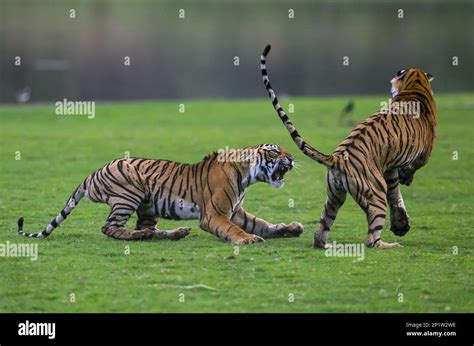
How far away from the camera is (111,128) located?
21.5 m

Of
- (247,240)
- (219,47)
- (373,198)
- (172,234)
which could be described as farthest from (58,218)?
(219,47)

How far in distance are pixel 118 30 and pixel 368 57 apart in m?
8.82

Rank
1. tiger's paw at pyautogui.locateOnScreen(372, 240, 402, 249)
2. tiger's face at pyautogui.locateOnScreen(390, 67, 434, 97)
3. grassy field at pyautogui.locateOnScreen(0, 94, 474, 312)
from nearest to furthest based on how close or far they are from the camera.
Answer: grassy field at pyautogui.locateOnScreen(0, 94, 474, 312), tiger's paw at pyautogui.locateOnScreen(372, 240, 402, 249), tiger's face at pyautogui.locateOnScreen(390, 67, 434, 97)

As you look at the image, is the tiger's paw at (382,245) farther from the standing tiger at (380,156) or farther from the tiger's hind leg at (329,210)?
the tiger's hind leg at (329,210)

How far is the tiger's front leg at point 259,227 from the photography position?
1066 centimetres

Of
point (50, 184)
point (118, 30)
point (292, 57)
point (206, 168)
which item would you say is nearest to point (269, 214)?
point (206, 168)

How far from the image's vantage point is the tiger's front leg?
10.7 m

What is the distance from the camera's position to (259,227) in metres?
10.7

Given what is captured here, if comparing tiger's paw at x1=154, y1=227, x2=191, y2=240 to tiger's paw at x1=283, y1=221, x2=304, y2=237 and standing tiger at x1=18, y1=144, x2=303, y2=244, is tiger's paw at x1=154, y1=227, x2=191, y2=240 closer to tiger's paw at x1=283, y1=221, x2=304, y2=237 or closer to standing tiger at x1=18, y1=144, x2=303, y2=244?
standing tiger at x1=18, y1=144, x2=303, y2=244

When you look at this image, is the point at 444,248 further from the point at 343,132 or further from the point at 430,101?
the point at 343,132

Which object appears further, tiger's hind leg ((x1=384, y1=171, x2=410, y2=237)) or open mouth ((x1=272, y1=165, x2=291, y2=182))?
tiger's hind leg ((x1=384, y1=171, x2=410, y2=237))

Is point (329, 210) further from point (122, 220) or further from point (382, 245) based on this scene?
point (122, 220)

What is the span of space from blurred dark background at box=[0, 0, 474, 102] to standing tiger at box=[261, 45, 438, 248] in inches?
752

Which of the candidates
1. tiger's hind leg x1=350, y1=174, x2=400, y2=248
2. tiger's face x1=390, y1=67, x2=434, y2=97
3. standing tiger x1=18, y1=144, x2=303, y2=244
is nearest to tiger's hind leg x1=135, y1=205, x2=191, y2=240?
standing tiger x1=18, y1=144, x2=303, y2=244
